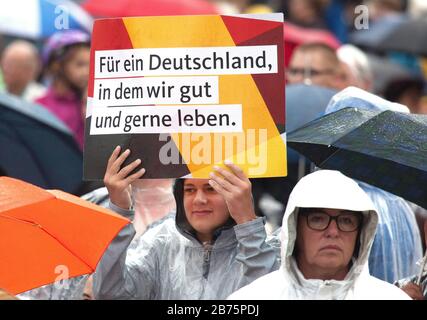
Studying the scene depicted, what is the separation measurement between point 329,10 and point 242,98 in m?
9.49

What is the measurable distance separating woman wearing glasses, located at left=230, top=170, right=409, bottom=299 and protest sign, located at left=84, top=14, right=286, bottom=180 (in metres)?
0.74

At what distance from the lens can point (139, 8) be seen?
15.0 metres

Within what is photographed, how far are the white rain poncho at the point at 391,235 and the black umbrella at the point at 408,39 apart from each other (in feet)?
22.5

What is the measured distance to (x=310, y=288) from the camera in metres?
7.06

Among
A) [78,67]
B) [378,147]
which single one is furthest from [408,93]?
[378,147]

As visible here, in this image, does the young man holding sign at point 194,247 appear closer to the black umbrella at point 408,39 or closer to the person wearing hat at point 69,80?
the person wearing hat at point 69,80

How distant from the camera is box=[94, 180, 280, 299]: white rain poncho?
25.4ft

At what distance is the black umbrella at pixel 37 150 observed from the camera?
35.6ft

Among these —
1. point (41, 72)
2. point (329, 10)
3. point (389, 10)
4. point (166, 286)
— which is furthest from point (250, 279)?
point (389, 10)

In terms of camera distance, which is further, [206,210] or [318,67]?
[318,67]

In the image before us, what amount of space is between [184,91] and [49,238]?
101cm

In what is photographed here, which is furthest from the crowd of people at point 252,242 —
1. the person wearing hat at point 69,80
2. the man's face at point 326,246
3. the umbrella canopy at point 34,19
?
the umbrella canopy at point 34,19

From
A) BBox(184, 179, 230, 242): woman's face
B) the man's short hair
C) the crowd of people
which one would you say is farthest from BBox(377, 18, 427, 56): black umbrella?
BBox(184, 179, 230, 242): woman's face

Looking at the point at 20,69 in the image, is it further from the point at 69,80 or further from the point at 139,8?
the point at 139,8
